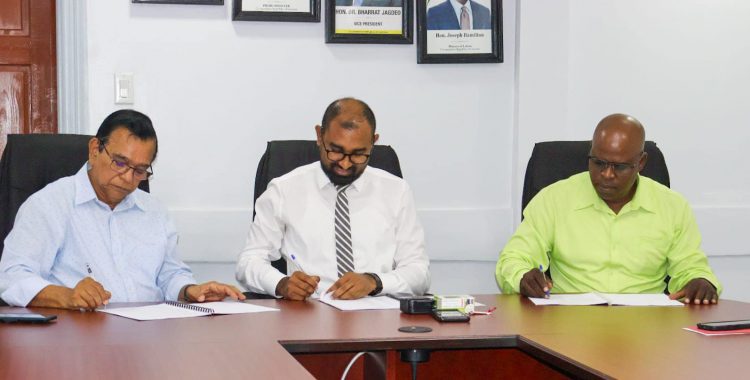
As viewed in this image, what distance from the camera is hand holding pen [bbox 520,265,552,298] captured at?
2.54m

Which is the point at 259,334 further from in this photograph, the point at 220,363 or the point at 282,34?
the point at 282,34

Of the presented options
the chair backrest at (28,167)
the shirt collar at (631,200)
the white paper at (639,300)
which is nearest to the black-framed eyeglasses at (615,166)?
the shirt collar at (631,200)

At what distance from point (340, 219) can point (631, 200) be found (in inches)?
36.2

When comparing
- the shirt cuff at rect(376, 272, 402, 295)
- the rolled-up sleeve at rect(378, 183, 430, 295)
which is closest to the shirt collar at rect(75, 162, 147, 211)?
the shirt cuff at rect(376, 272, 402, 295)

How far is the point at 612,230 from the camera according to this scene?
2.86m

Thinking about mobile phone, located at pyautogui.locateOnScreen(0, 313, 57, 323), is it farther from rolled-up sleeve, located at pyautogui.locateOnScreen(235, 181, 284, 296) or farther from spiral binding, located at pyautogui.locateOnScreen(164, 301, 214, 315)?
rolled-up sleeve, located at pyautogui.locateOnScreen(235, 181, 284, 296)

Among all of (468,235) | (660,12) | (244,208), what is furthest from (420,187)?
(660,12)

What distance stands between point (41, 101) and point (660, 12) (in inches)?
100

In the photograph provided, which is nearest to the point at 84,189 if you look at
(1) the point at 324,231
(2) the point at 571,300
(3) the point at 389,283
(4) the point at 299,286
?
(4) the point at 299,286

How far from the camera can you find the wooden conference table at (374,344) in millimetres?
1617

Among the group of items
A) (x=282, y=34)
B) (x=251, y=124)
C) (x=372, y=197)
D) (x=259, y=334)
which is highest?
(x=282, y=34)

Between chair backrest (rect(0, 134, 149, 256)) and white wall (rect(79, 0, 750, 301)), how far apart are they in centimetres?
82

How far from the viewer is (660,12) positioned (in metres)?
3.82

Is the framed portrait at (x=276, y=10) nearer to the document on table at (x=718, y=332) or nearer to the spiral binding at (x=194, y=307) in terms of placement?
the spiral binding at (x=194, y=307)
